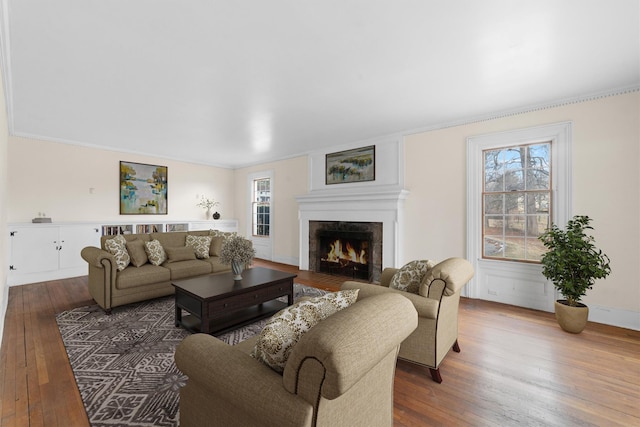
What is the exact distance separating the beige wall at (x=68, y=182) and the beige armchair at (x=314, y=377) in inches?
225

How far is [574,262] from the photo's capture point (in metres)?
2.97

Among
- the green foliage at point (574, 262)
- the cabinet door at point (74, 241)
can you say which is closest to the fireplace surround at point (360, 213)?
the green foliage at point (574, 262)


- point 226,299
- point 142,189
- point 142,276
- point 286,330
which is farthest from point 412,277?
point 142,189

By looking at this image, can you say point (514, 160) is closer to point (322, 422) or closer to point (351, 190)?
point (351, 190)

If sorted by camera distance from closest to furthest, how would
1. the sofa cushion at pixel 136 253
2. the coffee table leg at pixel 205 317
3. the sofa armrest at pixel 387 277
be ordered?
the coffee table leg at pixel 205 317, the sofa armrest at pixel 387 277, the sofa cushion at pixel 136 253

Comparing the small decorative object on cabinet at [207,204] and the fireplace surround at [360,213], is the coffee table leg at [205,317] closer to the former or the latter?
the fireplace surround at [360,213]

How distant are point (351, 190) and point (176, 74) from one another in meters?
3.42

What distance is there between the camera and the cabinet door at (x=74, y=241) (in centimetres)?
491

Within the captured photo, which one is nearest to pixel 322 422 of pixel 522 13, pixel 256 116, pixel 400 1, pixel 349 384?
pixel 349 384

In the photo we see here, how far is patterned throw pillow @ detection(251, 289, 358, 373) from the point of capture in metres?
1.11

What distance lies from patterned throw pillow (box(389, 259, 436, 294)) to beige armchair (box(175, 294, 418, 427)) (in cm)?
97

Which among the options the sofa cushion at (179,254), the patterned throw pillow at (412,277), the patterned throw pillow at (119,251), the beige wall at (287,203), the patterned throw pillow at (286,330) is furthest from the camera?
the beige wall at (287,203)

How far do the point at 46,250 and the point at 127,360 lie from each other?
3.91 meters

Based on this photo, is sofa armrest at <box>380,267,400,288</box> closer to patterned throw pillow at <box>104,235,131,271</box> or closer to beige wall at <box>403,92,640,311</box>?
beige wall at <box>403,92,640,311</box>
